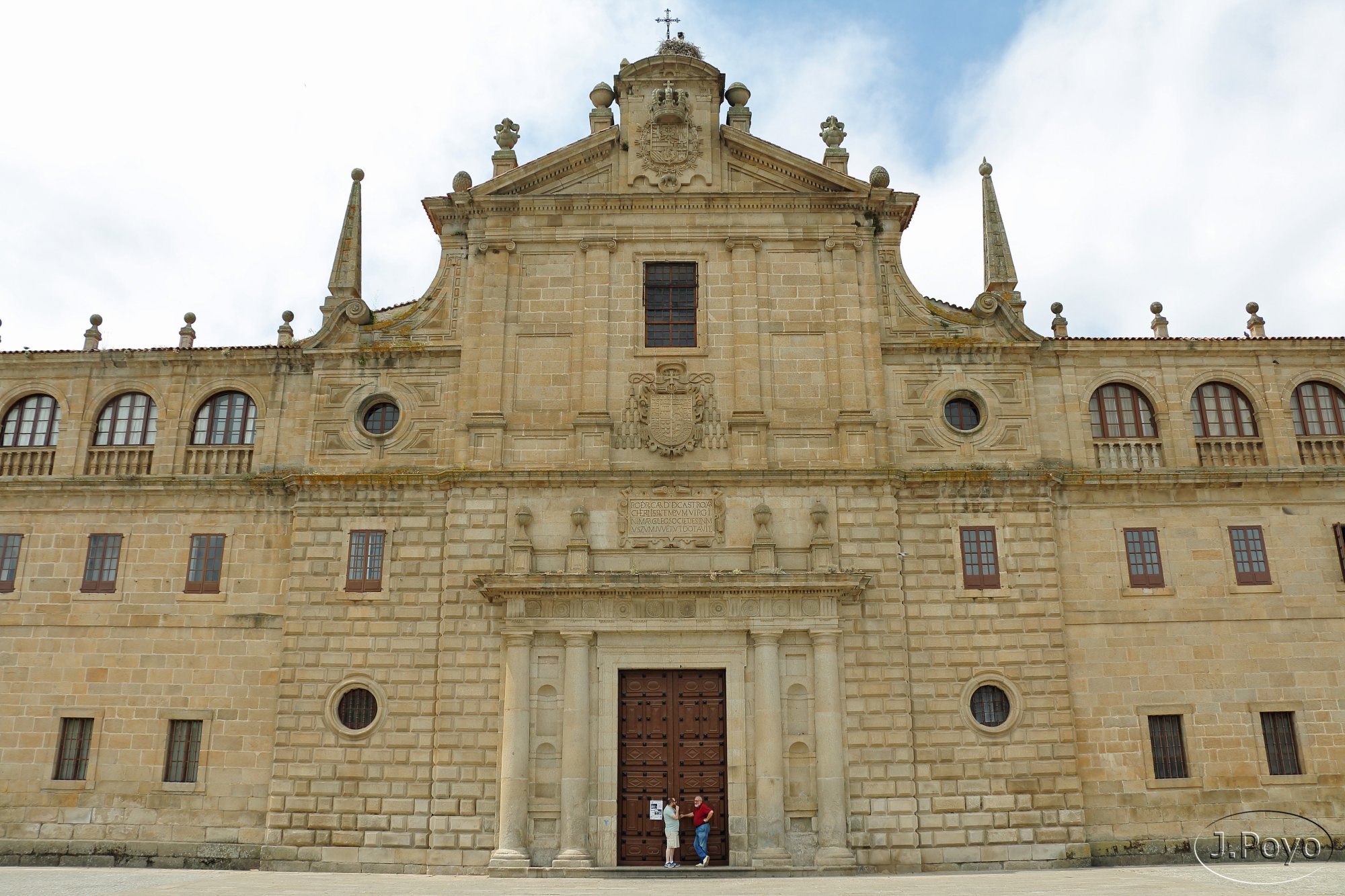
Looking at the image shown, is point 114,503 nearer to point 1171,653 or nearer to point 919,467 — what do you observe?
point 919,467

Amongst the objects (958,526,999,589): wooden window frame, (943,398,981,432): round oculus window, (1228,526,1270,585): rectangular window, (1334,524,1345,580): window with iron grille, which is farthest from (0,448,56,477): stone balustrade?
(1334,524,1345,580): window with iron grille

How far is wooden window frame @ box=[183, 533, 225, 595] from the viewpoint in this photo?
941 inches

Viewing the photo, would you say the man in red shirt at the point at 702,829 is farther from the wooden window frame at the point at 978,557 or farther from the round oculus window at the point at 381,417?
the round oculus window at the point at 381,417

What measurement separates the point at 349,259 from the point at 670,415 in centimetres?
906

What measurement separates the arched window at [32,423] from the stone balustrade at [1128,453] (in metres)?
24.6

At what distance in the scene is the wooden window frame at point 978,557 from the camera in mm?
23109

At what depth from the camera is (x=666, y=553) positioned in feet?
74.9

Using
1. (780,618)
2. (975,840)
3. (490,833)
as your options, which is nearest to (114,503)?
(490,833)

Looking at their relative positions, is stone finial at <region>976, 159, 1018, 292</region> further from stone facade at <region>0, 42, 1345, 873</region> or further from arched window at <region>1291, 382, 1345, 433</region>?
arched window at <region>1291, 382, 1345, 433</region>

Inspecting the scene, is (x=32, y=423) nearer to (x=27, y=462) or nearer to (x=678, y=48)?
(x=27, y=462)

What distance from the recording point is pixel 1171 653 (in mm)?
23109

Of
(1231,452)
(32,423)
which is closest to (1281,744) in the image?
(1231,452)

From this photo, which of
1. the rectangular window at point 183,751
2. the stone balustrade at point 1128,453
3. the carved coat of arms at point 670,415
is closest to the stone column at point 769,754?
the carved coat of arms at point 670,415

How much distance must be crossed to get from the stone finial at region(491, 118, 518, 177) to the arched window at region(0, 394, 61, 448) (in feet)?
39.6
